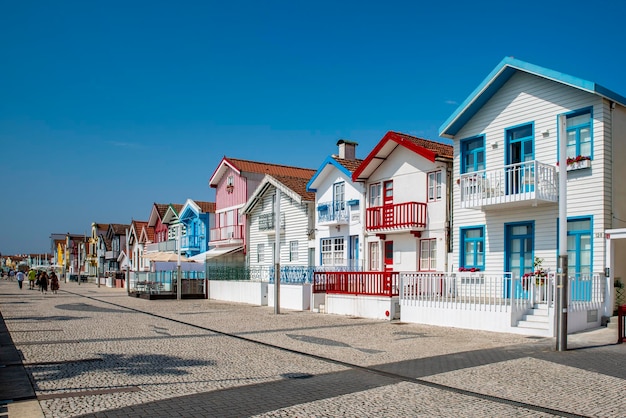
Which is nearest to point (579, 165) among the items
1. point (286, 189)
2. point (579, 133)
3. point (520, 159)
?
point (579, 133)

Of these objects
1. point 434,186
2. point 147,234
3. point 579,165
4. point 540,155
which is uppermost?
point 540,155

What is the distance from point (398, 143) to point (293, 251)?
10.9 metres

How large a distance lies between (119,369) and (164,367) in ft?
2.60

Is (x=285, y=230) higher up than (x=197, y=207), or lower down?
lower down

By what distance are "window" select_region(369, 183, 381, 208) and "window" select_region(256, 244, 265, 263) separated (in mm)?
10719

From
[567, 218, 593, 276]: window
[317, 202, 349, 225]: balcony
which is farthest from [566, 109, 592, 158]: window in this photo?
[317, 202, 349, 225]: balcony

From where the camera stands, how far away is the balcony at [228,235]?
38.5 m

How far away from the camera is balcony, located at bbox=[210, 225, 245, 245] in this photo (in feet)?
126

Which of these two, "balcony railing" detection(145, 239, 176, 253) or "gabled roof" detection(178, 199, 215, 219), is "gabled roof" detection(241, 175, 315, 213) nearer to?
"gabled roof" detection(178, 199, 215, 219)

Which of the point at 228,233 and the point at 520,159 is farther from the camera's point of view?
the point at 228,233

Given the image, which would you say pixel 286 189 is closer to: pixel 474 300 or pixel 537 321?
pixel 474 300

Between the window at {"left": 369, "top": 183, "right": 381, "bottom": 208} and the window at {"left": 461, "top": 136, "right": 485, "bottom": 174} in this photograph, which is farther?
the window at {"left": 369, "top": 183, "right": 381, "bottom": 208}

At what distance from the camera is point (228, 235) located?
1572 inches

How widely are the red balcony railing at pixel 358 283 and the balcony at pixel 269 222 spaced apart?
10.1 meters
